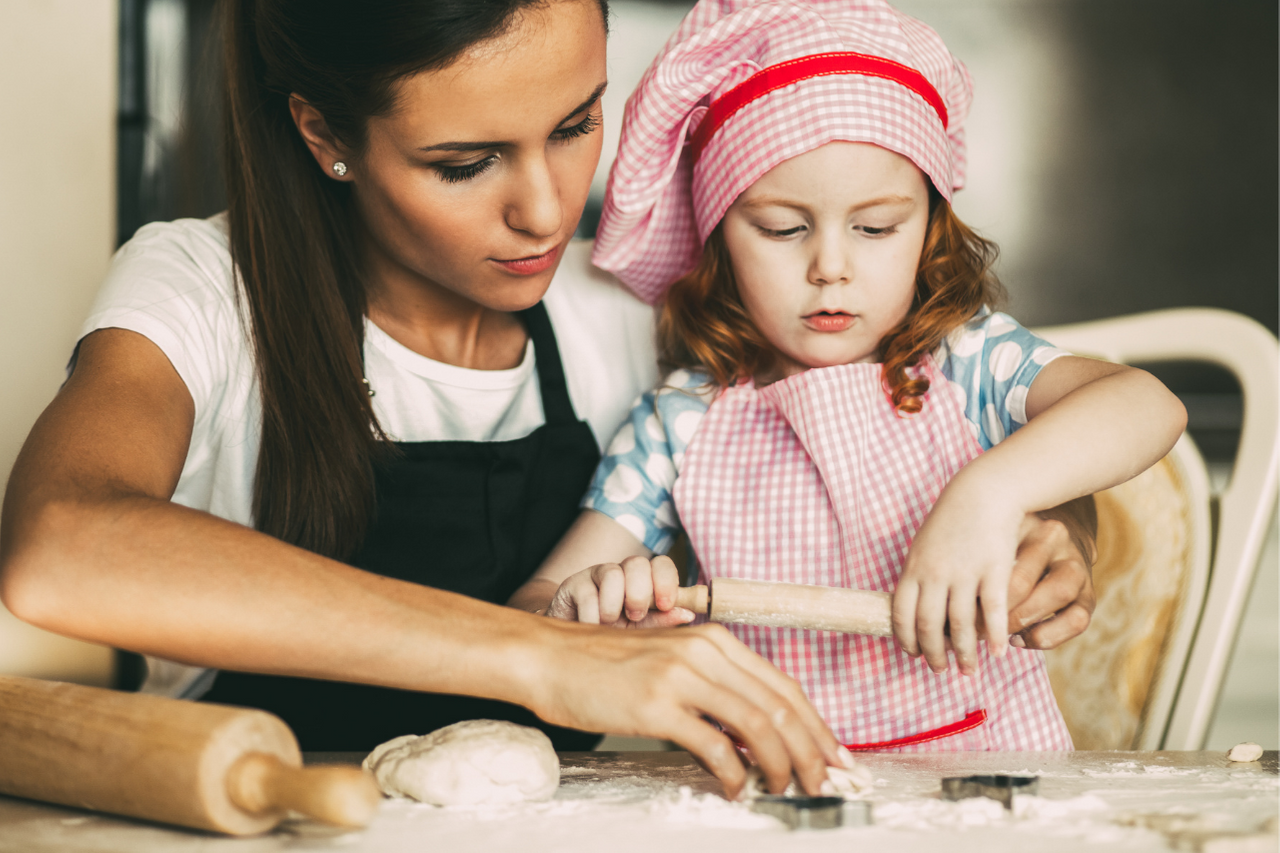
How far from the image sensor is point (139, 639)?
63cm

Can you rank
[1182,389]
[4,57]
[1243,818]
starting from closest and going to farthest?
[1243,818] → [4,57] → [1182,389]

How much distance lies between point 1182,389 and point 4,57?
256 cm

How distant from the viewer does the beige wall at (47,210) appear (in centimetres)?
146

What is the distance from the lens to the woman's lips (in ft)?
3.26

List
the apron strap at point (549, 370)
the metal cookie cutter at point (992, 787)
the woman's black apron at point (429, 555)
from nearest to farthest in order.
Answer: the metal cookie cutter at point (992, 787)
the woman's black apron at point (429, 555)
the apron strap at point (549, 370)

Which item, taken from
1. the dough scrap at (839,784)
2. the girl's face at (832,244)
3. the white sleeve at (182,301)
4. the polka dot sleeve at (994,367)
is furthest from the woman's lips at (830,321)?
the white sleeve at (182,301)

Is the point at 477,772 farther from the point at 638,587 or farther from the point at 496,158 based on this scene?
the point at 496,158

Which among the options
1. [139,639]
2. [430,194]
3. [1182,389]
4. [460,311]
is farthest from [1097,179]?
[139,639]

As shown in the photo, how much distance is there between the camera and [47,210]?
1556 millimetres

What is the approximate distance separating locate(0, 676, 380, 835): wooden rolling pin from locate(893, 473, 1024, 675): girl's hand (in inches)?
16.4

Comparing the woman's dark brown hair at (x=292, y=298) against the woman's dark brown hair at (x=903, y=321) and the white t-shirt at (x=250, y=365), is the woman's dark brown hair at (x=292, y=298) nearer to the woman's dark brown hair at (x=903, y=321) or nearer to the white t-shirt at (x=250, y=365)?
the white t-shirt at (x=250, y=365)

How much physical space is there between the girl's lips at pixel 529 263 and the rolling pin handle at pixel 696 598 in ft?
1.19

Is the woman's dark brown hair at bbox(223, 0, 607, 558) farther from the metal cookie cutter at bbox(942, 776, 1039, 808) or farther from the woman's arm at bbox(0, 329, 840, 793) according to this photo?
the metal cookie cutter at bbox(942, 776, 1039, 808)

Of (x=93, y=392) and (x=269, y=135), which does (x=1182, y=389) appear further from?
(x=93, y=392)
